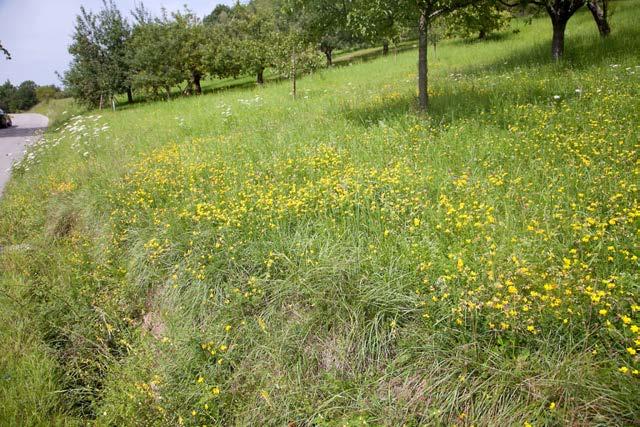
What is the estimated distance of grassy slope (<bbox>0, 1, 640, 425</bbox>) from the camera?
245 centimetres

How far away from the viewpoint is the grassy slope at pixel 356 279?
8.02 ft

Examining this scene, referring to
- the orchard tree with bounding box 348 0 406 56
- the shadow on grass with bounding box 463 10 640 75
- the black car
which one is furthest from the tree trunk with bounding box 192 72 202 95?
the orchard tree with bounding box 348 0 406 56

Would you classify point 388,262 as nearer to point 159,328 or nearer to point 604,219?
point 604,219

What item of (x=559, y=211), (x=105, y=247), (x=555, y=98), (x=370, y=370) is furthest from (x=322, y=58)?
(x=370, y=370)

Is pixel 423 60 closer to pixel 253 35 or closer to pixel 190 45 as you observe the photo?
pixel 190 45

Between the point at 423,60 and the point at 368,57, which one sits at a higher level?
the point at 368,57

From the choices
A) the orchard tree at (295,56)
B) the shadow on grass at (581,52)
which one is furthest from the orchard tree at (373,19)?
the orchard tree at (295,56)

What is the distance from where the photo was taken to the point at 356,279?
3.21 metres

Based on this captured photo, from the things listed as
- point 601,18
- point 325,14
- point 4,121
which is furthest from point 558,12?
point 4,121

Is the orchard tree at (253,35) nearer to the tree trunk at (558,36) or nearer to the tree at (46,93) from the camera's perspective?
the tree trunk at (558,36)

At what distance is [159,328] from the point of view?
151 inches

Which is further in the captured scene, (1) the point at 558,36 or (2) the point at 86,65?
(2) the point at 86,65

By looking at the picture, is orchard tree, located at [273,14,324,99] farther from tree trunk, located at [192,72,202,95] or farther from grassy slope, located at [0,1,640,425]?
tree trunk, located at [192,72,202,95]

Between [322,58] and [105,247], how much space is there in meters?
11.6
